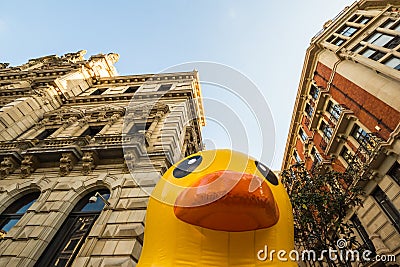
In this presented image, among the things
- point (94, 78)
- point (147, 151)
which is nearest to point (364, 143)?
point (147, 151)

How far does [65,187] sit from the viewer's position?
859 centimetres

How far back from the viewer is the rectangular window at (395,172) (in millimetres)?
10348

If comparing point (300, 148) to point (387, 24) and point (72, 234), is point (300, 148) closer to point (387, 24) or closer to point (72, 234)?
point (387, 24)

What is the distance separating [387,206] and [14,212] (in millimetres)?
15989

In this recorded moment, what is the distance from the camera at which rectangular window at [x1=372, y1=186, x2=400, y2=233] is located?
32.9 ft

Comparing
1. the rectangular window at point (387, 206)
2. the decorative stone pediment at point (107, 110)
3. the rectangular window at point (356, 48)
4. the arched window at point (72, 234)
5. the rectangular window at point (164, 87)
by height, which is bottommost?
the arched window at point (72, 234)

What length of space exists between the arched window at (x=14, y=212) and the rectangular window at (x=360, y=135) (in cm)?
1615

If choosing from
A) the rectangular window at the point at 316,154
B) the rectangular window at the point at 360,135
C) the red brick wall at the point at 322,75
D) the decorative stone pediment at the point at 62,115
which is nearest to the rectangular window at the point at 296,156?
the rectangular window at the point at 316,154

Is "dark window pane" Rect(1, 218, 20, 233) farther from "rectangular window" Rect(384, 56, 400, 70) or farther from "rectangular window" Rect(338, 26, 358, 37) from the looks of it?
"rectangular window" Rect(338, 26, 358, 37)

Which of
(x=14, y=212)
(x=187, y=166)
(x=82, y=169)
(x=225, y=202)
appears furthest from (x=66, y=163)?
(x=225, y=202)

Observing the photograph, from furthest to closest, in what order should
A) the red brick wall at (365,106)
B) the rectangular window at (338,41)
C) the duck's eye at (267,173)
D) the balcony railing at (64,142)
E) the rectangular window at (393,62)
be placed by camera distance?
the rectangular window at (338,41), the rectangular window at (393,62), the red brick wall at (365,106), the balcony railing at (64,142), the duck's eye at (267,173)

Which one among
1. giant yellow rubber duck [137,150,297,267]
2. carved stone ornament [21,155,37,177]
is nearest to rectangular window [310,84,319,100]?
giant yellow rubber duck [137,150,297,267]

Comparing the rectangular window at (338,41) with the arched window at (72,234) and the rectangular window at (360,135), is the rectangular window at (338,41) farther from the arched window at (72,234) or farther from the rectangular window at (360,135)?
the arched window at (72,234)

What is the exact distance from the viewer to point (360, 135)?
13.5m
